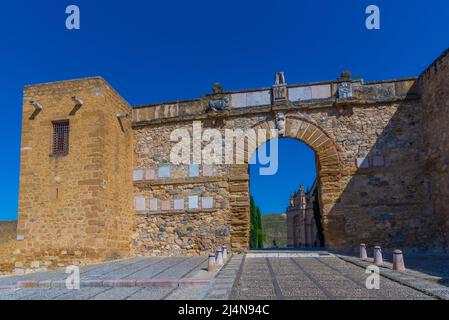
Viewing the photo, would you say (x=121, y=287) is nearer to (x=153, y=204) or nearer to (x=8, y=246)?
(x=153, y=204)

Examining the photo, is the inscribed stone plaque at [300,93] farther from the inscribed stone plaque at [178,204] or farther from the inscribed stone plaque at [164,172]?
the inscribed stone plaque at [178,204]

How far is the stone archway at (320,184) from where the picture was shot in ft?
38.3

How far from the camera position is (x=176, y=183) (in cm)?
1289

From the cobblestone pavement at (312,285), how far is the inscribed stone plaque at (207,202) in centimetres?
405

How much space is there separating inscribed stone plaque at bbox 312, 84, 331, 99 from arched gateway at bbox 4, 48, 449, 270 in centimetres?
3

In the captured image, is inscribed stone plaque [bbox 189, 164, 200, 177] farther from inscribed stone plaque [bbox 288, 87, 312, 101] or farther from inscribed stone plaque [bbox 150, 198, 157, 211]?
inscribed stone plaque [bbox 288, 87, 312, 101]

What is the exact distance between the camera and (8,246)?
11.6 metres

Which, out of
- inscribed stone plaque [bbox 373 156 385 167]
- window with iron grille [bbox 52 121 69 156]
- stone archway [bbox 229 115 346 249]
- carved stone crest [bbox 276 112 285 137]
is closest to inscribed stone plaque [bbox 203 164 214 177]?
stone archway [bbox 229 115 346 249]

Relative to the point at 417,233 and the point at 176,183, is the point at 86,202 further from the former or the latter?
the point at 417,233

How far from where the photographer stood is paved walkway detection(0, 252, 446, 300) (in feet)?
17.5

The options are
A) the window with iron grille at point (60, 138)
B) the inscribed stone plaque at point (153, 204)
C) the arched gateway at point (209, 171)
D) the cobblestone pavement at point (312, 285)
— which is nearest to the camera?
the cobblestone pavement at point (312, 285)

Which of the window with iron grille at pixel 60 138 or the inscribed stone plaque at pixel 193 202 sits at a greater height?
the window with iron grille at pixel 60 138

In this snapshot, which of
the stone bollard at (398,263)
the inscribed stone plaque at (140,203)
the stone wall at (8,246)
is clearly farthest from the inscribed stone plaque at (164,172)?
the stone bollard at (398,263)
